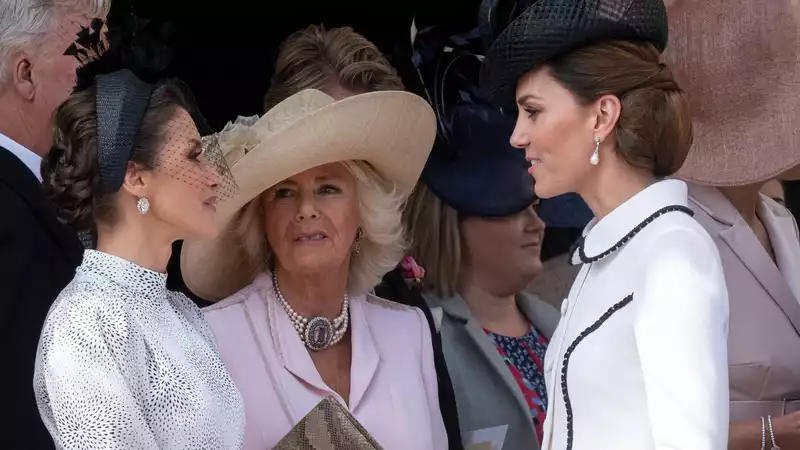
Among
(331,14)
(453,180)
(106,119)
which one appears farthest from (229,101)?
(106,119)

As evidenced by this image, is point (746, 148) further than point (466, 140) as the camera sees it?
No

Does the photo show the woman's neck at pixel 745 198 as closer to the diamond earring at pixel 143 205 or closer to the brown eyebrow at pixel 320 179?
the brown eyebrow at pixel 320 179

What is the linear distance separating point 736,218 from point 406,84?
1.08m

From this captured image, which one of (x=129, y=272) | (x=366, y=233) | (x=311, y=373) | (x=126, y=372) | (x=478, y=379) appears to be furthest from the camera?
(x=478, y=379)

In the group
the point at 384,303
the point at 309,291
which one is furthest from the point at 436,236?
the point at 309,291

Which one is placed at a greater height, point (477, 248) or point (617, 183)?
point (617, 183)

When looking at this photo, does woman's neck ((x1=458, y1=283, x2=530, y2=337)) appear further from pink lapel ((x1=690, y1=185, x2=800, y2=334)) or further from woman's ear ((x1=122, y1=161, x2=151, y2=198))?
woman's ear ((x1=122, y1=161, x2=151, y2=198))

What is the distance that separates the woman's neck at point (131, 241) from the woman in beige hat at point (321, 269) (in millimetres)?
525

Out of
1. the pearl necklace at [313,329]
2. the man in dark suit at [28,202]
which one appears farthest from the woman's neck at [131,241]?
the pearl necklace at [313,329]

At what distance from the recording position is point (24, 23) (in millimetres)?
3133

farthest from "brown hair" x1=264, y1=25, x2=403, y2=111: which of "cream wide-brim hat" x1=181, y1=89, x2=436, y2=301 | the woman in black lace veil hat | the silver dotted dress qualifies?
the silver dotted dress

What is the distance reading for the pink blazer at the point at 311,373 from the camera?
9.98 feet

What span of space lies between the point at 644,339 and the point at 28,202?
158 centimetres

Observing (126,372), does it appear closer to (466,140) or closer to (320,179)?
Result: (320,179)
